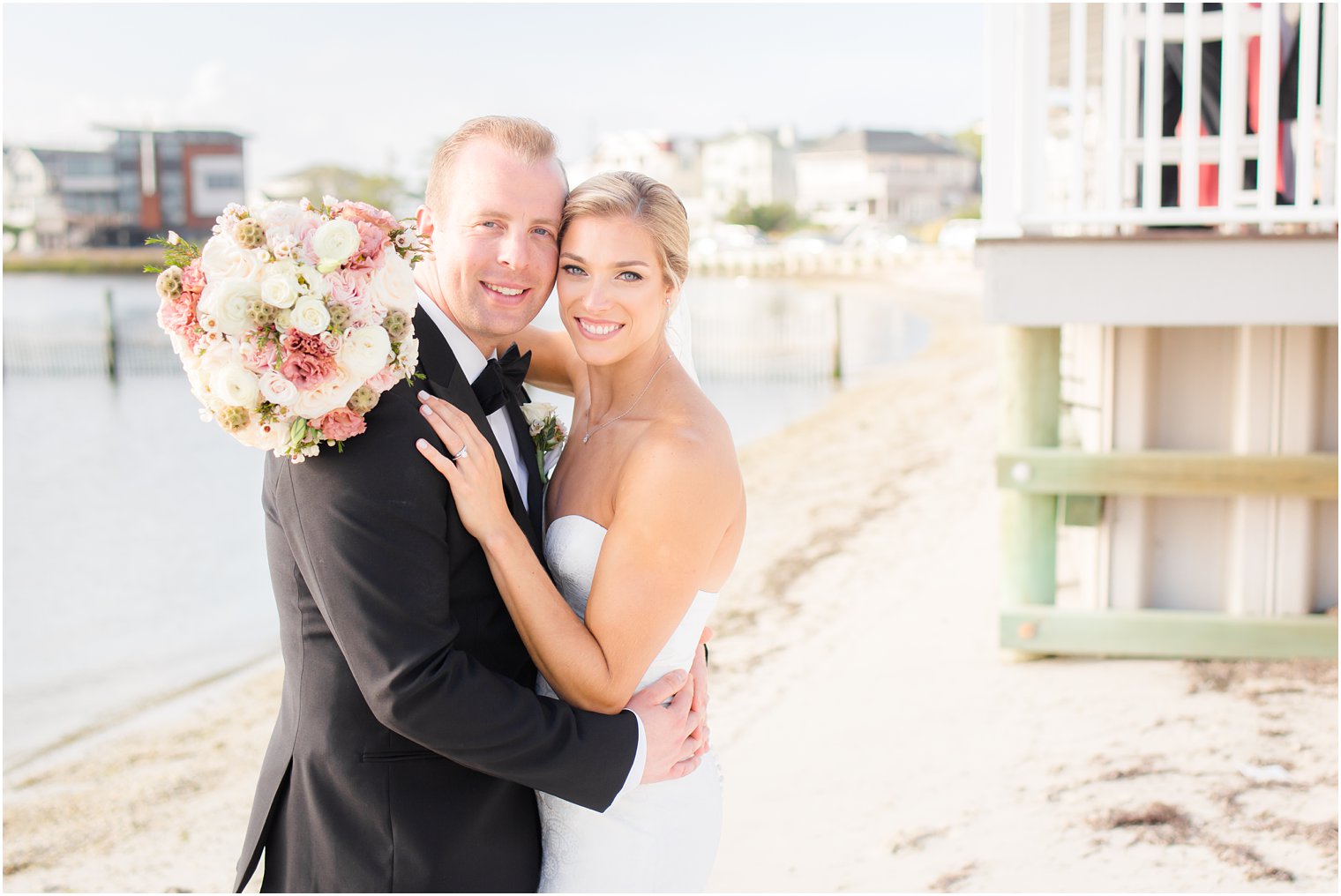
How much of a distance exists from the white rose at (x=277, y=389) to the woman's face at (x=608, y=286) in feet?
2.60

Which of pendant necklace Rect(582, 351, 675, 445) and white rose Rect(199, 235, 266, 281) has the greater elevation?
white rose Rect(199, 235, 266, 281)

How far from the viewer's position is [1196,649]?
246 inches

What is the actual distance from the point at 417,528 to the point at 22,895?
4932 millimetres

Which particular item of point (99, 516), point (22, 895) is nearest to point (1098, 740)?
point (22, 895)

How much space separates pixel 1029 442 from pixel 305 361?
16.6 ft

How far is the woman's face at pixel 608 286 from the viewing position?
259cm

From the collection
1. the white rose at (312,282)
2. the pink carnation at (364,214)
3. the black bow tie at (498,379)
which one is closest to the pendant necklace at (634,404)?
the black bow tie at (498,379)

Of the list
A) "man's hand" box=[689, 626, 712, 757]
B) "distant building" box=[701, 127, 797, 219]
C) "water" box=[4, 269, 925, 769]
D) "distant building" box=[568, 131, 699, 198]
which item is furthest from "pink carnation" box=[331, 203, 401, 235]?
"distant building" box=[701, 127, 797, 219]

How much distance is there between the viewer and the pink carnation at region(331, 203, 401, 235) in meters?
2.15

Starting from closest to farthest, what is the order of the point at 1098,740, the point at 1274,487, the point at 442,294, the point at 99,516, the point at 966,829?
the point at 442,294 → the point at 966,829 → the point at 1098,740 → the point at 1274,487 → the point at 99,516

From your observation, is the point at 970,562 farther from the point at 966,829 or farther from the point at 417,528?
the point at 417,528

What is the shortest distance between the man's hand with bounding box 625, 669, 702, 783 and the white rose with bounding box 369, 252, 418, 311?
1.00m

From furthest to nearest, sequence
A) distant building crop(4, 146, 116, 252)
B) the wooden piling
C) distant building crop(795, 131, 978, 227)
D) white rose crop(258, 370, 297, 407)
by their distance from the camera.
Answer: distant building crop(4, 146, 116, 252), distant building crop(795, 131, 978, 227), the wooden piling, white rose crop(258, 370, 297, 407)

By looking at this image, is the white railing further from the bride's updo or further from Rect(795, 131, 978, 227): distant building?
Rect(795, 131, 978, 227): distant building
